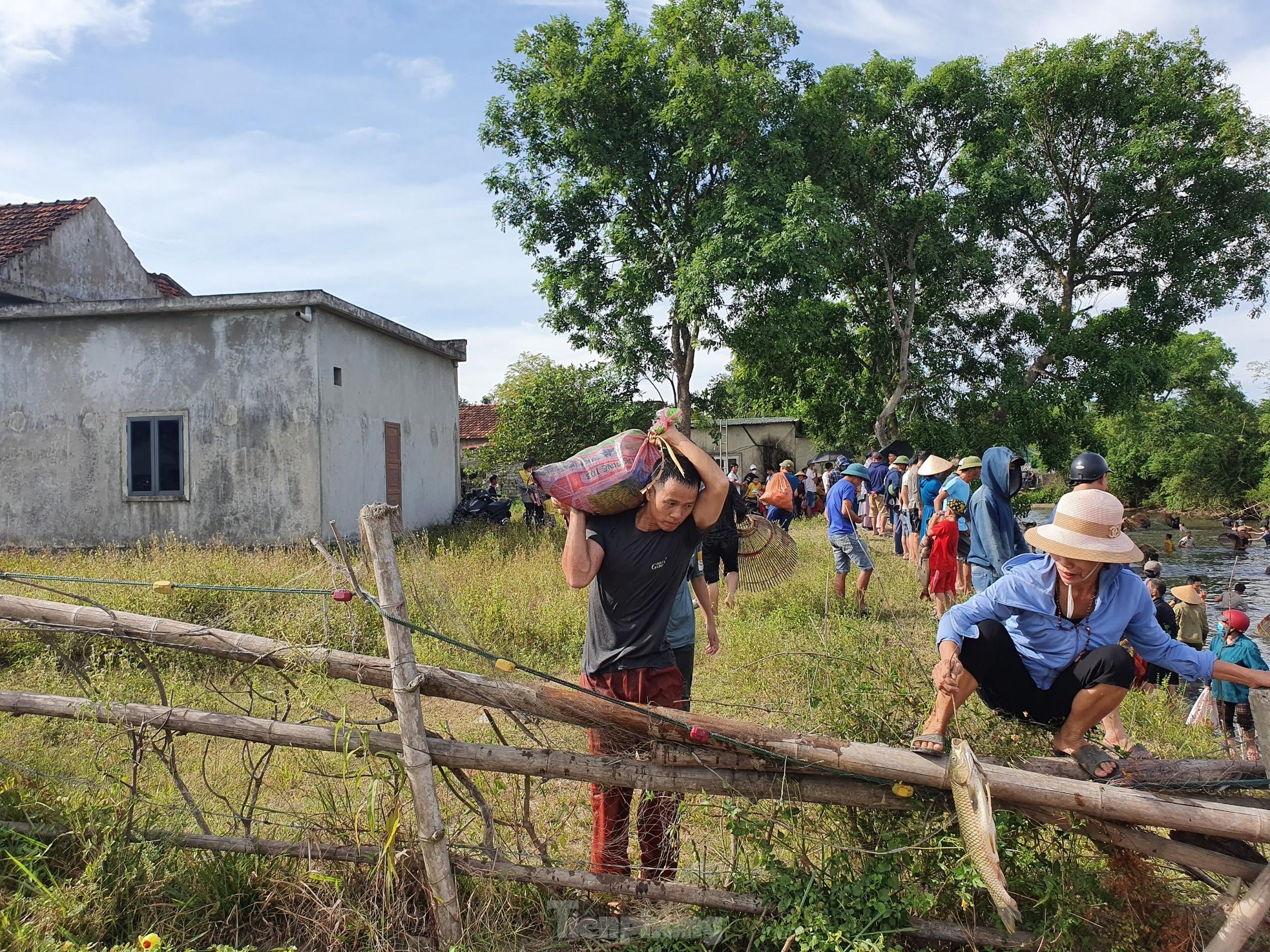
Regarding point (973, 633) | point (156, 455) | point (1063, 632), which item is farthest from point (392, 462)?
point (1063, 632)

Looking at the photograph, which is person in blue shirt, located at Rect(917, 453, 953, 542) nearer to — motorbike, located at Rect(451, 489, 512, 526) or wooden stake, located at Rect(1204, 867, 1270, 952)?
wooden stake, located at Rect(1204, 867, 1270, 952)

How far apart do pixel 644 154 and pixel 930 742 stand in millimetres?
19572

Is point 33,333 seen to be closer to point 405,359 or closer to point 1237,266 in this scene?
point 405,359

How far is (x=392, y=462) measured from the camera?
47.7 feet

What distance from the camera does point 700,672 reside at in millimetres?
6395

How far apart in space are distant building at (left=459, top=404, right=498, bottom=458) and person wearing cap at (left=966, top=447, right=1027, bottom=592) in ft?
91.9

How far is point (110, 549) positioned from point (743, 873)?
11325 millimetres

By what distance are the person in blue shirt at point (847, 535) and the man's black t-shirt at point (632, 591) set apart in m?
5.51

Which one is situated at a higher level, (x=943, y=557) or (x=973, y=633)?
(x=973, y=633)

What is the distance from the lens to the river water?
16891 millimetres

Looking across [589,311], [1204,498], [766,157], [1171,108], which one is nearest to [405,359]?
[589,311]

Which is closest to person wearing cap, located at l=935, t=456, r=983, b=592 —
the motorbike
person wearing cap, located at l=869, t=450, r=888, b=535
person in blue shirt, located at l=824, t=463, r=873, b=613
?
person in blue shirt, located at l=824, t=463, r=873, b=613

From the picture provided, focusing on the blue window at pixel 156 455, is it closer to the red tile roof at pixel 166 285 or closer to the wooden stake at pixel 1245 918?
the red tile roof at pixel 166 285

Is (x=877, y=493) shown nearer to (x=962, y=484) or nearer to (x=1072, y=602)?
(x=962, y=484)
